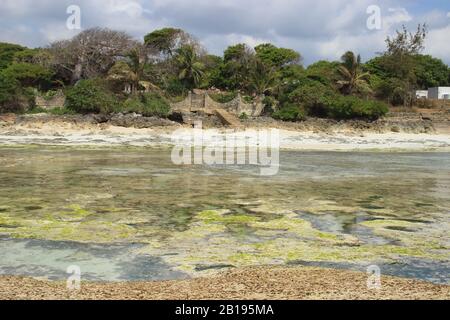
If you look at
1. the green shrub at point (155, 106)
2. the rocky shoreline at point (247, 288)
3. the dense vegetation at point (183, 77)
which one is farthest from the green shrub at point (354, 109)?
the rocky shoreline at point (247, 288)

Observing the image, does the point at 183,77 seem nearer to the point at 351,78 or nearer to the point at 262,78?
the point at 262,78

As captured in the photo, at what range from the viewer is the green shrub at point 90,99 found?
136 feet

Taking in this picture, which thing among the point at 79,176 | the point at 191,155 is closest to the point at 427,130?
the point at 191,155

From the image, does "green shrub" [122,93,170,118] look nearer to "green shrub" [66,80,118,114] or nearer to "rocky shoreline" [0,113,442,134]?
"rocky shoreline" [0,113,442,134]

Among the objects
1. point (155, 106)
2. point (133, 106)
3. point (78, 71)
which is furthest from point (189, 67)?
point (78, 71)

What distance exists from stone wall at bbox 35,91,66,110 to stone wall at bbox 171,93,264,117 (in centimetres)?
911

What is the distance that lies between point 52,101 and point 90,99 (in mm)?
4719

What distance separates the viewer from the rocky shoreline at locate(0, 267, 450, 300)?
617cm

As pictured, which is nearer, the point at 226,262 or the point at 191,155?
the point at 226,262

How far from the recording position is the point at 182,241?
371 inches

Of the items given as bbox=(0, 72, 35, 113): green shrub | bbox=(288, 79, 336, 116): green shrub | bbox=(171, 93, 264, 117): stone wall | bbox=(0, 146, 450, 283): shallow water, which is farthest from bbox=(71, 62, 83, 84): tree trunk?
bbox=(0, 146, 450, 283): shallow water

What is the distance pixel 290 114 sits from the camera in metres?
42.3
